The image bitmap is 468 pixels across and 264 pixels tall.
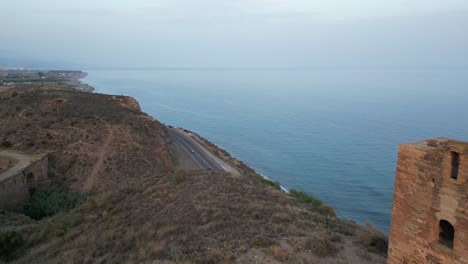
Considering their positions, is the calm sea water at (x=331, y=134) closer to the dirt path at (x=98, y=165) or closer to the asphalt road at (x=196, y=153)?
the asphalt road at (x=196, y=153)

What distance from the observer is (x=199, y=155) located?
43.0 m

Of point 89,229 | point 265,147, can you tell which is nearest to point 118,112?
point 265,147

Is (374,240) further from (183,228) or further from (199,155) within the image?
(199,155)

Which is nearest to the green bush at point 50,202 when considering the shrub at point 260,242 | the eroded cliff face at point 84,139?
the eroded cliff face at point 84,139

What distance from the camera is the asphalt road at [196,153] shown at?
37.9m

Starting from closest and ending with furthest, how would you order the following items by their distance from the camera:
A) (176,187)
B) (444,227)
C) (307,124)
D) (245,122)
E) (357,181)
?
1. (444,227)
2. (176,187)
3. (357,181)
4. (307,124)
5. (245,122)

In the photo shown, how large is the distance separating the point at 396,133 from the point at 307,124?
18.4 meters

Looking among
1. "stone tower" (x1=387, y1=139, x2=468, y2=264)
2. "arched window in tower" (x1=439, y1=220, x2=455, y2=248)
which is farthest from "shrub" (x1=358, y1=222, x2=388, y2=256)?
"arched window in tower" (x1=439, y1=220, x2=455, y2=248)

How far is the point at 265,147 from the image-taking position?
60.8 m

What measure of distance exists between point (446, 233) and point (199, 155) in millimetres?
36436

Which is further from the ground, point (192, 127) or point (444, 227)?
point (444, 227)

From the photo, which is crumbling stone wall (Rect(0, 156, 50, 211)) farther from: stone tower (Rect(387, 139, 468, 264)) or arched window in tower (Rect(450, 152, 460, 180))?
arched window in tower (Rect(450, 152, 460, 180))

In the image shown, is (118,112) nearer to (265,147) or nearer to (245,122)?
(265,147)

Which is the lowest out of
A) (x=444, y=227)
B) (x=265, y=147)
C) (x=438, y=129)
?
(x=265, y=147)
